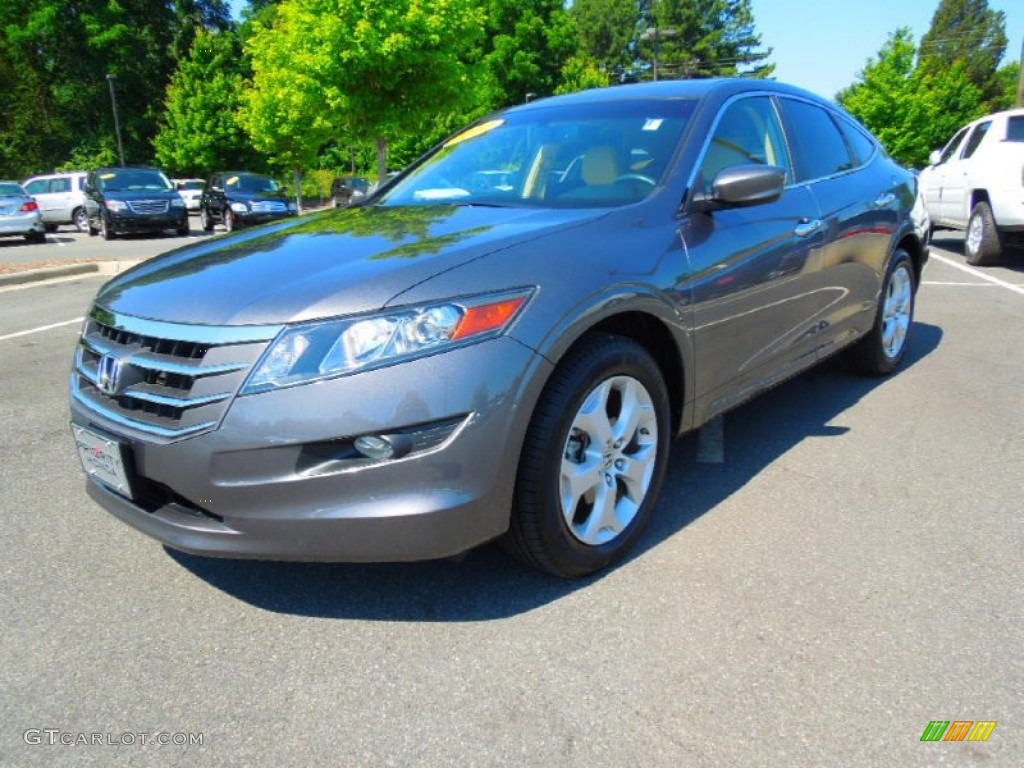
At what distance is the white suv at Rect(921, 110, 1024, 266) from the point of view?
9125mm

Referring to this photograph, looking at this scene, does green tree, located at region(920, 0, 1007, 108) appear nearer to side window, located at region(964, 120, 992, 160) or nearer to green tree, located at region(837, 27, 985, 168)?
green tree, located at region(837, 27, 985, 168)

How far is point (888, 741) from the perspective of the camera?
1.85 m

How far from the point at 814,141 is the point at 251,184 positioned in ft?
64.6

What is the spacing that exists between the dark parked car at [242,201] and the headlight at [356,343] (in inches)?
740

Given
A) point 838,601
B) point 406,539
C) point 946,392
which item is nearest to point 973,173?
point 946,392

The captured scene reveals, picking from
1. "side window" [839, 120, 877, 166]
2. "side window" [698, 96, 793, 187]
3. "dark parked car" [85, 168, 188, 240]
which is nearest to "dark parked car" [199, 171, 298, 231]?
"dark parked car" [85, 168, 188, 240]

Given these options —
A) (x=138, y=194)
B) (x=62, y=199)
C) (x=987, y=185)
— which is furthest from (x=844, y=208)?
(x=62, y=199)

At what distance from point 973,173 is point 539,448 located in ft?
32.3

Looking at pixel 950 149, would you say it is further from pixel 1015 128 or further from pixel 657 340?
pixel 657 340

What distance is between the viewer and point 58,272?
11.2 m

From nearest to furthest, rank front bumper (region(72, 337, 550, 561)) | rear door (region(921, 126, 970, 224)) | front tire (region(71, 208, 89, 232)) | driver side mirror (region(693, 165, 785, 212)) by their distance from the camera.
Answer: front bumper (region(72, 337, 550, 561)) → driver side mirror (region(693, 165, 785, 212)) → rear door (region(921, 126, 970, 224)) → front tire (region(71, 208, 89, 232))

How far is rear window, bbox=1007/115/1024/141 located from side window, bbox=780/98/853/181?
688 cm

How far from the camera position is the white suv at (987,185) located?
9125 mm

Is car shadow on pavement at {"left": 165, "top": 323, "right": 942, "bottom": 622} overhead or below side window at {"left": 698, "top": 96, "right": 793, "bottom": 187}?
below
